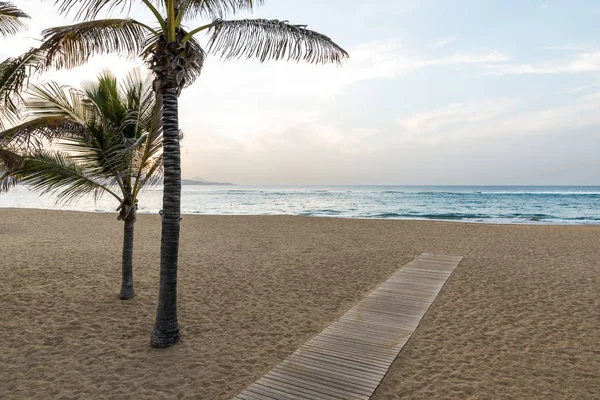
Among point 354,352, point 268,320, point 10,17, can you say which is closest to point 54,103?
point 10,17

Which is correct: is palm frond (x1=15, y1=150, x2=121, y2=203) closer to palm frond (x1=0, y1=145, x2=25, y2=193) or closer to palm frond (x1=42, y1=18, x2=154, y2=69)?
palm frond (x1=0, y1=145, x2=25, y2=193)

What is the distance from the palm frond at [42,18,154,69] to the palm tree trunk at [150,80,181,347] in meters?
1.17

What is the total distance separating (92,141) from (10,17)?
8.98 feet

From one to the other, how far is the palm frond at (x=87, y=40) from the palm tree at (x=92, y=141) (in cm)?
75

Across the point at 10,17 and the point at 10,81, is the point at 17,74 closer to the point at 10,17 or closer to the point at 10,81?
the point at 10,81

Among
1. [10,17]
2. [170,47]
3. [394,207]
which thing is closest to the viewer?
[170,47]

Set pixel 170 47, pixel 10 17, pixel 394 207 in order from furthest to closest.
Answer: pixel 394 207 → pixel 10 17 → pixel 170 47

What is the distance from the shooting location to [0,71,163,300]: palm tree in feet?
18.4

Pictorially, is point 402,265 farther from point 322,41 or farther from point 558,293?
point 322,41

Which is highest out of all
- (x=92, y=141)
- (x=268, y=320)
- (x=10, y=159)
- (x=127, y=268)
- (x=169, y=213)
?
(x=92, y=141)

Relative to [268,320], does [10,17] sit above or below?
above

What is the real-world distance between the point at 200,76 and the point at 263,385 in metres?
4.83

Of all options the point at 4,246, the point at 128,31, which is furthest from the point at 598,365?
the point at 4,246

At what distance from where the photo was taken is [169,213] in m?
4.71
